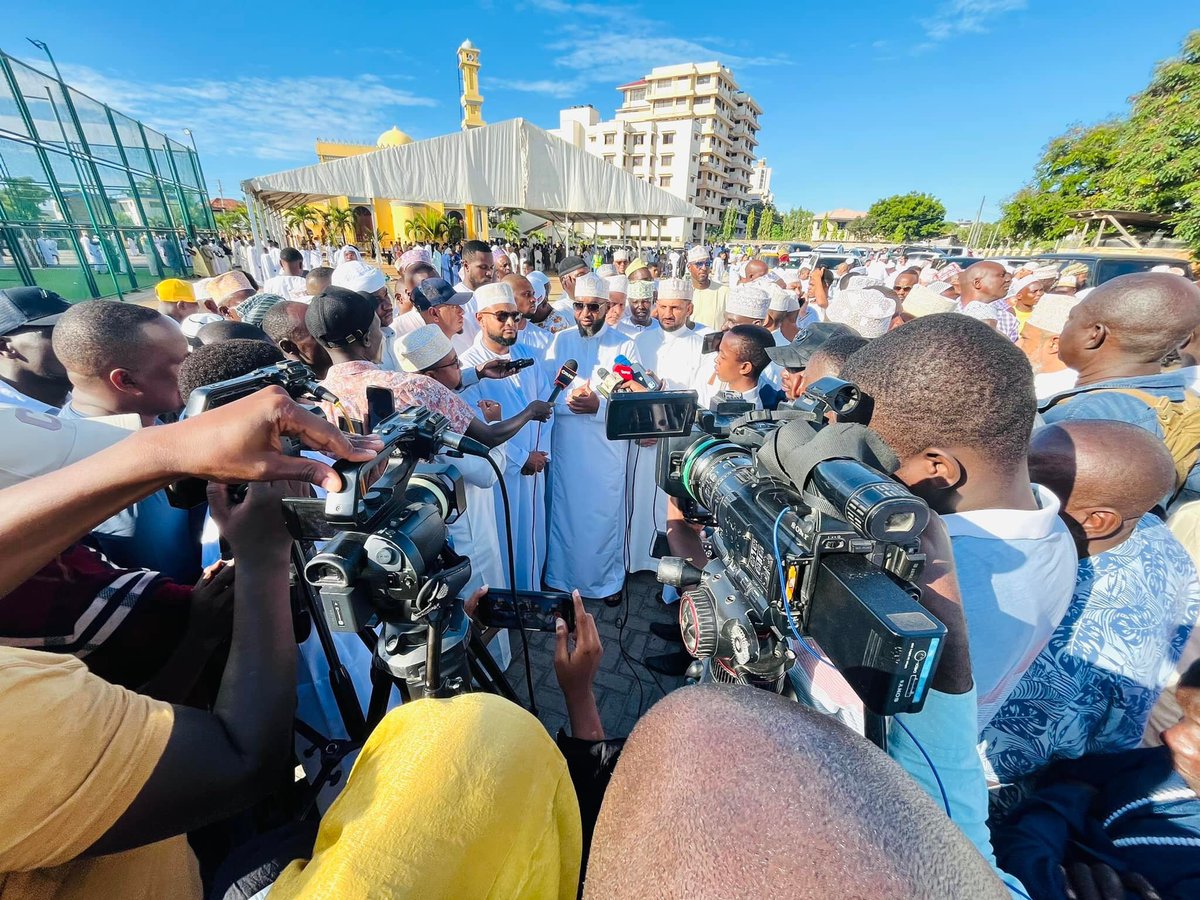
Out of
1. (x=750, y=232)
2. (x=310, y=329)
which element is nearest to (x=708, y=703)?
(x=310, y=329)

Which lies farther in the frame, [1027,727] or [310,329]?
[310,329]

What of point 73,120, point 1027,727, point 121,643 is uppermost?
point 73,120

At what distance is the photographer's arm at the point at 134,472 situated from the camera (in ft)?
2.62

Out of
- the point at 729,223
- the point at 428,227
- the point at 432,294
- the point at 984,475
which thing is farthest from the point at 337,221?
the point at 729,223

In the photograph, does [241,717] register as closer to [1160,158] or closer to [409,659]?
[409,659]

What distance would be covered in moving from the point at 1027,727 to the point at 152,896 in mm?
2328

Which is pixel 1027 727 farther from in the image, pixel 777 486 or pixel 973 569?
pixel 777 486

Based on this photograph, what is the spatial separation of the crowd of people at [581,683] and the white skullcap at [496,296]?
104 cm

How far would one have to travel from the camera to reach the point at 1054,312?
4.13m

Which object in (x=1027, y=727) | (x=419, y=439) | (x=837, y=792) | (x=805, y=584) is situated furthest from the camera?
(x=1027, y=727)

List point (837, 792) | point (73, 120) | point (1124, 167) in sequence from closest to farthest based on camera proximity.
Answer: point (837, 792) < point (73, 120) < point (1124, 167)

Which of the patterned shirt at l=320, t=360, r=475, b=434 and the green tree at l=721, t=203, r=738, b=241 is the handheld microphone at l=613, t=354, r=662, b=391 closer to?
the patterned shirt at l=320, t=360, r=475, b=434

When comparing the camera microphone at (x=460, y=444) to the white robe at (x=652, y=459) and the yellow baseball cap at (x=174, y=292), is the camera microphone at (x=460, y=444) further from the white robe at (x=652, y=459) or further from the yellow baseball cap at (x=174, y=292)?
the yellow baseball cap at (x=174, y=292)

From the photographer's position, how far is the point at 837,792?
0.48 m
